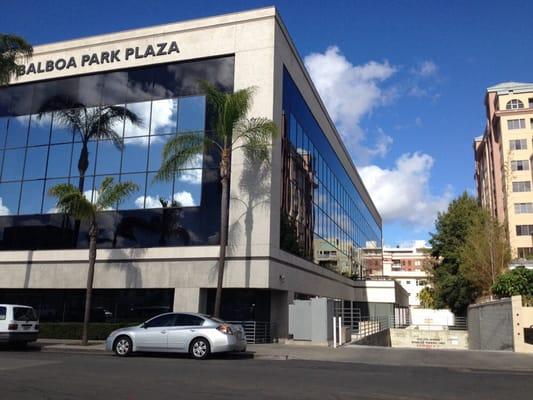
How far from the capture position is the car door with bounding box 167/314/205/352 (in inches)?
634

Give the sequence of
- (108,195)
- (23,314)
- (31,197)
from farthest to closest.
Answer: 1. (31,197)
2. (108,195)
3. (23,314)

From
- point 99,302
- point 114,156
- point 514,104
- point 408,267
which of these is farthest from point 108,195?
point 408,267

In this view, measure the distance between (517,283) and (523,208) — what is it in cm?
5097

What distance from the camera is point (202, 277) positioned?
Result: 24.2 meters

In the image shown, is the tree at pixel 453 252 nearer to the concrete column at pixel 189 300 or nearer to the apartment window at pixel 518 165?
the apartment window at pixel 518 165

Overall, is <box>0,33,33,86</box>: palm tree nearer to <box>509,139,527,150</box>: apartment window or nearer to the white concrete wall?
the white concrete wall

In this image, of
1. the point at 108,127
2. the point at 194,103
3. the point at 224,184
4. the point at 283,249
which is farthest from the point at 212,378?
the point at 108,127

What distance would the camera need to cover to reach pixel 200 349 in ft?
52.5

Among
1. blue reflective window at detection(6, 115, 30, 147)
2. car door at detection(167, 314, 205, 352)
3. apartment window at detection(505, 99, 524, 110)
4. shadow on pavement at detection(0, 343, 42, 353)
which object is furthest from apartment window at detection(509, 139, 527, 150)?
shadow on pavement at detection(0, 343, 42, 353)

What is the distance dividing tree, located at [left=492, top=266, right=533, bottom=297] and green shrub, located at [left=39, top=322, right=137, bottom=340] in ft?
57.9

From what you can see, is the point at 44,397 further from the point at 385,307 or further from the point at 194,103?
the point at 385,307

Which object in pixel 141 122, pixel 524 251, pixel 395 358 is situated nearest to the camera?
pixel 395 358

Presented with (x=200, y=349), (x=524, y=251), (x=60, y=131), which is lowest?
(x=200, y=349)

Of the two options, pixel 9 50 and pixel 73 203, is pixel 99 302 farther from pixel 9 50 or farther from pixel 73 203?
pixel 9 50
